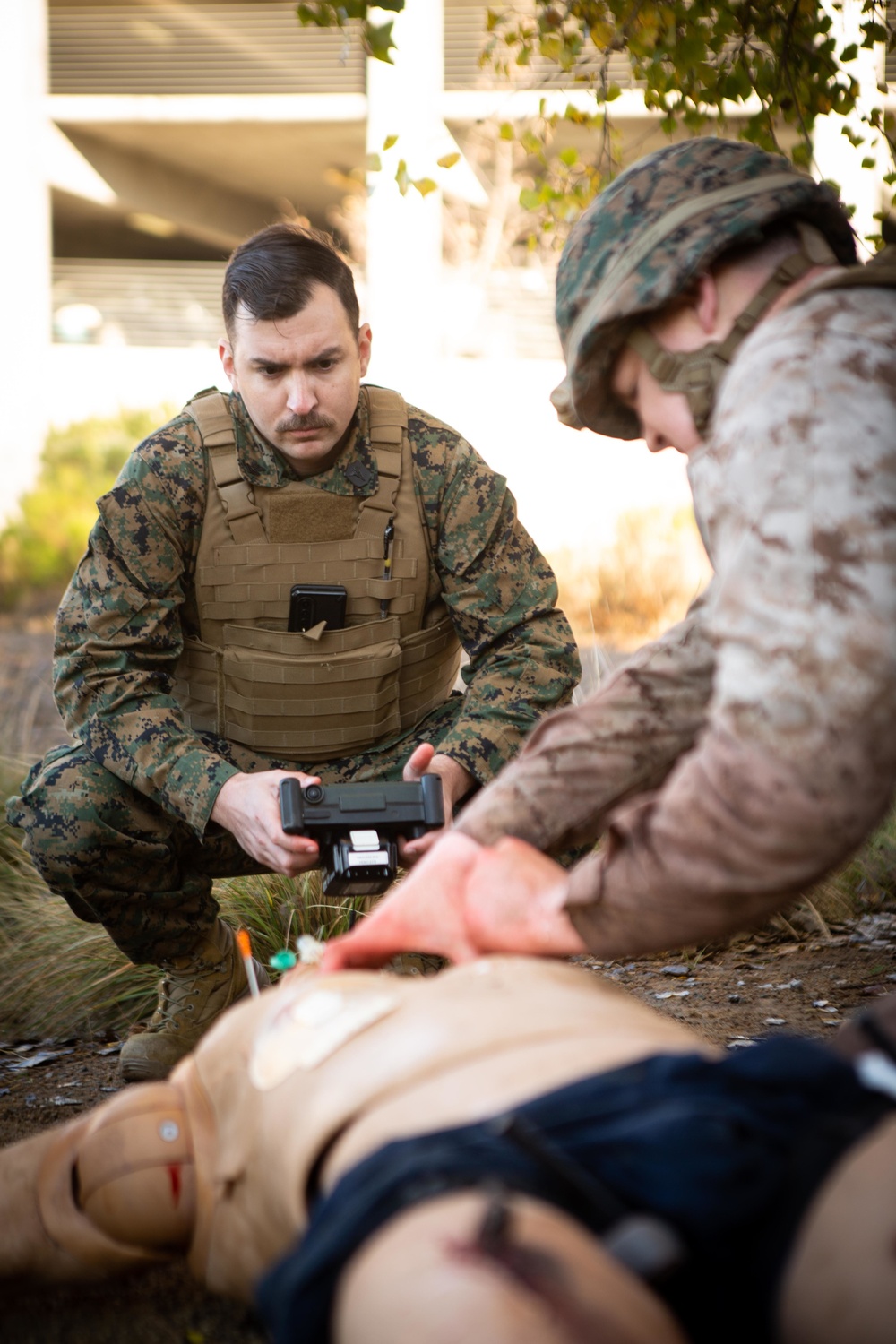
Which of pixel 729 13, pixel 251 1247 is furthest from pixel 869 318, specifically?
pixel 729 13

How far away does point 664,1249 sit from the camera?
1100mm

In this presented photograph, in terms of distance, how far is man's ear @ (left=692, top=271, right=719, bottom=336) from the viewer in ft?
6.11

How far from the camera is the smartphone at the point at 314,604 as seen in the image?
11.1 ft

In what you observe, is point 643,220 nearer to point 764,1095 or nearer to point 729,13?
point 764,1095

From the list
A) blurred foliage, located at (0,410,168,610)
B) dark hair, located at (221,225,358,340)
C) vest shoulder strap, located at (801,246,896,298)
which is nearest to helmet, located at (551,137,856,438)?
vest shoulder strap, located at (801,246,896,298)

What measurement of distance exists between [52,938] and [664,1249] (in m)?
3.01

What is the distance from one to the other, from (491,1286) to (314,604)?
2.46m

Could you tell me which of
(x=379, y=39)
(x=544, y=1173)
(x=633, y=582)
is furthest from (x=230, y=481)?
(x=633, y=582)

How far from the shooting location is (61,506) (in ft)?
35.3

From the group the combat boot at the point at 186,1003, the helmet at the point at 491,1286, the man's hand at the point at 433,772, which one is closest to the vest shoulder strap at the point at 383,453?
the man's hand at the point at 433,772

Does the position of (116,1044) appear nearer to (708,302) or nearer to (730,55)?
(708,302)

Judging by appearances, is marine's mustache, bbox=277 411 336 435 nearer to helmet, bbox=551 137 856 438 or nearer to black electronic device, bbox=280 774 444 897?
black electronic device, bbox=280 774 444 897

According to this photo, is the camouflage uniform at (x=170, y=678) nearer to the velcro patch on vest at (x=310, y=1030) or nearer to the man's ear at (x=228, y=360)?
the man's ear at (x=228, y=360)

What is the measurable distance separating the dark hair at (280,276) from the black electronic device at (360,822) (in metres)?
1.32
